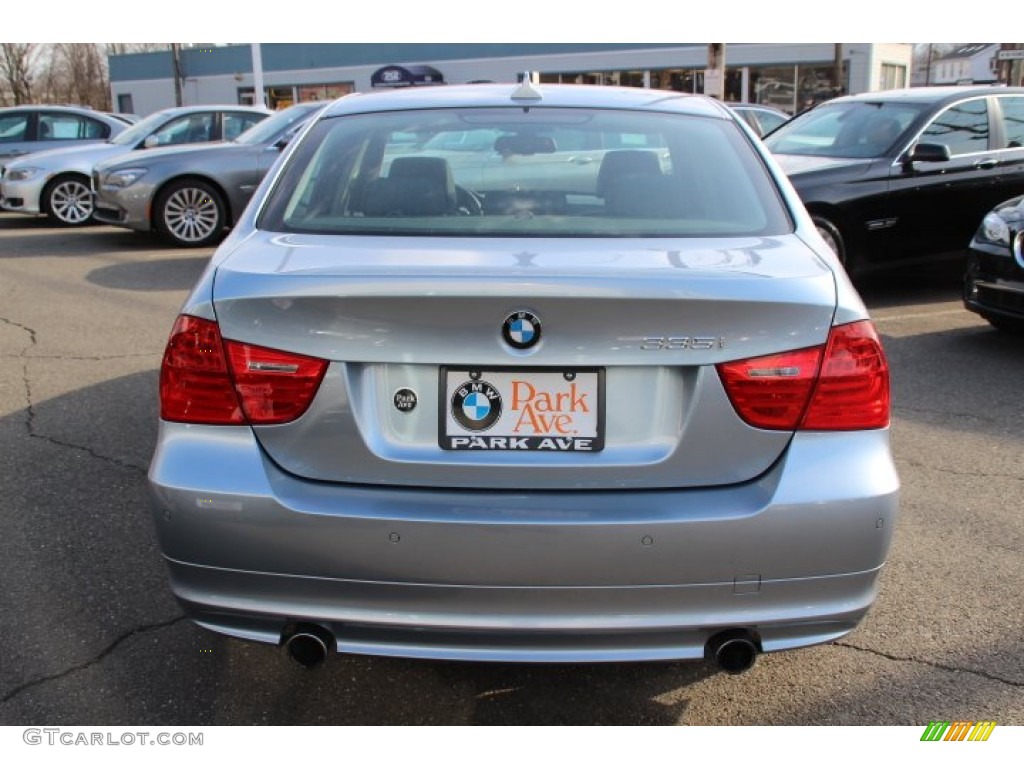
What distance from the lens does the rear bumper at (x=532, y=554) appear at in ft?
7.02

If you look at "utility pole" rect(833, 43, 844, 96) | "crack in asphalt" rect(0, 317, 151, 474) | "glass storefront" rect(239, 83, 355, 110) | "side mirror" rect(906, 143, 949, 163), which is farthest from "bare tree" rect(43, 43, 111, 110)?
"side mirror" rect(906, 143, 949, 163)

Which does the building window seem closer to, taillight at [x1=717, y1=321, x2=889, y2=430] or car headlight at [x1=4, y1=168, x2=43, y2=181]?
car headlight at [x1=4, y1=168, x2=43, y2=181]

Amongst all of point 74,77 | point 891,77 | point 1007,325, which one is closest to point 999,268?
point 1007,325

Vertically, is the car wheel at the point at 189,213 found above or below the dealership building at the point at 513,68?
below

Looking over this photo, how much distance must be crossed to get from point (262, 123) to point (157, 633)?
369 inches

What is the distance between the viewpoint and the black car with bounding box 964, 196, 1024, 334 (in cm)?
610

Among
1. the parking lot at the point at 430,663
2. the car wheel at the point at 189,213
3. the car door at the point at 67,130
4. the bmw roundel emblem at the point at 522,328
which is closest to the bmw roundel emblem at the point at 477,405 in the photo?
the bmw roundel emblem at the point at 522,328

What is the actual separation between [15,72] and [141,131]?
125 feet

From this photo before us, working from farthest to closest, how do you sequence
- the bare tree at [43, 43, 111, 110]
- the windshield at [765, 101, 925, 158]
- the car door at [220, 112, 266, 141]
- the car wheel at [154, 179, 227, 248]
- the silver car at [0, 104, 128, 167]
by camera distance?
1. the bare tree at [43, 43, 111, 110]
2. the silver car at [0, 104, 128, 167]
3. the car door at [220, 112, 266, 141]
4. the car wheel at [154, 179, 227, 248]
5. the windshield at [765, 101, 925, 158]

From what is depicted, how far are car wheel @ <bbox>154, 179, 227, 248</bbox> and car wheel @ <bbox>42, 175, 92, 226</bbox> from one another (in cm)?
299

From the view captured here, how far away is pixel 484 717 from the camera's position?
2.63 meters

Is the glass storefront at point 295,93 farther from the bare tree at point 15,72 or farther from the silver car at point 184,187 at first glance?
the silver car at point 184,187

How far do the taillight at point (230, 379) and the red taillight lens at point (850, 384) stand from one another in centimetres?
113

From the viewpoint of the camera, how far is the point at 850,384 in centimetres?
225
